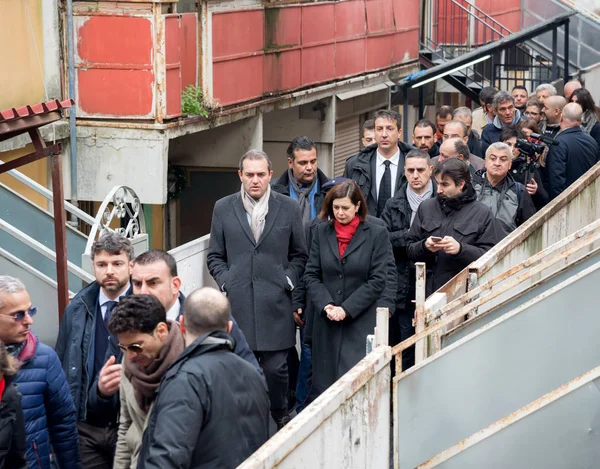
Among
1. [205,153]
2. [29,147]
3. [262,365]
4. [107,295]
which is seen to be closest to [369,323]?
[262,365]

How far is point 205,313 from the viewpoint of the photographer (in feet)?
15.8

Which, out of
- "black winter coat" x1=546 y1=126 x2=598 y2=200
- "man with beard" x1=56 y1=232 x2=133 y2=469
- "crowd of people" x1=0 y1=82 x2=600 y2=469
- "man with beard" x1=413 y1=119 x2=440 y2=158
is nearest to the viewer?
"crowd of people" x1=0 y1=82 x2=600 y2=469

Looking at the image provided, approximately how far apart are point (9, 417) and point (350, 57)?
14.6 meters

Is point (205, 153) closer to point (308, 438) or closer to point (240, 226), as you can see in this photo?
point (240, 226)

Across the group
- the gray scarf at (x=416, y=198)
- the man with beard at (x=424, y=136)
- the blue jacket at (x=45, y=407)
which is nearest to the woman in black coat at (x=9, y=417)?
the blue jacket at (x=45, y=407)

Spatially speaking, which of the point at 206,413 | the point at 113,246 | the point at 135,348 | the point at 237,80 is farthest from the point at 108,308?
the point at 237,80

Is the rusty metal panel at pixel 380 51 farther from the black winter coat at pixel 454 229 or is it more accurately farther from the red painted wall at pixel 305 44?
the black winter coat at pixel 454 229

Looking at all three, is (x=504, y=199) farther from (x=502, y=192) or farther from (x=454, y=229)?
(x=454, y=229)

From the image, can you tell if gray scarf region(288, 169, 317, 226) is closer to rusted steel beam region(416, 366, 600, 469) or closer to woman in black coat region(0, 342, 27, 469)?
rusted steel beam region(416, 366, 600, 469)

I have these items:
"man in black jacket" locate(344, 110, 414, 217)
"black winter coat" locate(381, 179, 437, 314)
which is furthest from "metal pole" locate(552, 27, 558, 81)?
"black winter coat" locate(381, 179, 437, 314)

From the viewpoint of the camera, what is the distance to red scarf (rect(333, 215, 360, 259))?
762 centimetres

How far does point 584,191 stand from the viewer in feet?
32.9

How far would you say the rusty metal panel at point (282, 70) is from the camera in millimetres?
15961

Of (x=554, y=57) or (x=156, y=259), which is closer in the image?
(x=156, y=259)
